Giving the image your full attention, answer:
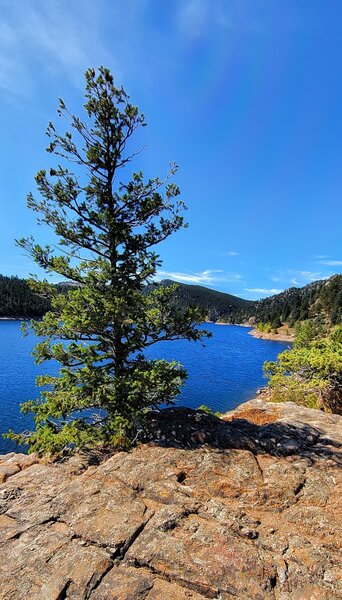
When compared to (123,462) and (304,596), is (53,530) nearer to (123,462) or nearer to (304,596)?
(123,462)

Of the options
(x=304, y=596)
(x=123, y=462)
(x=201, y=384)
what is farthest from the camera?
(x=201, y=384)

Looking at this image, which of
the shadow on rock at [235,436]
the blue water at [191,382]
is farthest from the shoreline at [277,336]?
the shadow on rock at [235,436]

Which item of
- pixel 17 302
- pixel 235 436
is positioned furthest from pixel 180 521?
pixel 17 302

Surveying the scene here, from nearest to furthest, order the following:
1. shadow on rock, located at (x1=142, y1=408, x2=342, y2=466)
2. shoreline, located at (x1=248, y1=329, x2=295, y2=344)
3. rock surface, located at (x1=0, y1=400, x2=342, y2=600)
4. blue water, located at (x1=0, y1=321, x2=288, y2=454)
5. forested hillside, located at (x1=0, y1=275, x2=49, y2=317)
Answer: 1. rock surface, located at (x1=0, y1=400, x2=342, y2=600)
2. shadow on rock, located at (x1=142, y1=408, x2=342, y2=466)
3. blue water, located at (x1=0, y1=321, x2=288, y2=454)
4. shoreline, located at (x1=248, y1=329, x2=295, y2=344)
5. forested hillside, located at (x1=0, y1=275, x2=49, y2=317)

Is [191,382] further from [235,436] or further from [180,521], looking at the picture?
[180,521]

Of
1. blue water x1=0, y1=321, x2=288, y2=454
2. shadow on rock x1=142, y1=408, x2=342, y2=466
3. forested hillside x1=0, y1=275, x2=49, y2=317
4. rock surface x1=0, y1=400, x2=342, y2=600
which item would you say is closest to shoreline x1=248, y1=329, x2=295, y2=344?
blue water x1=0, y1=321, x2=288, y2=454

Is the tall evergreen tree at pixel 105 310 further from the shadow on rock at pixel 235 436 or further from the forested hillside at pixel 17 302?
the forested hillside at pixel 17 302

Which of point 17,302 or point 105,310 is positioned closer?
point 105,310

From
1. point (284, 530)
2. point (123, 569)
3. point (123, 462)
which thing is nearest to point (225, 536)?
point (284, 530)

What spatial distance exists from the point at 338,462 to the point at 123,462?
7.01m

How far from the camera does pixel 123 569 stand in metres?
6.48

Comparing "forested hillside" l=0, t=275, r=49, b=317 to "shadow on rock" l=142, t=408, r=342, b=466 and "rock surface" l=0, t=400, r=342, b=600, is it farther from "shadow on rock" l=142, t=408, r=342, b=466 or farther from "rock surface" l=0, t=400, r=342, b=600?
"rock surface" l=0, t=400, r=342, b=600

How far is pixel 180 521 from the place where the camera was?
757cm

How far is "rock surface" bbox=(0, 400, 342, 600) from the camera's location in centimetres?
607
